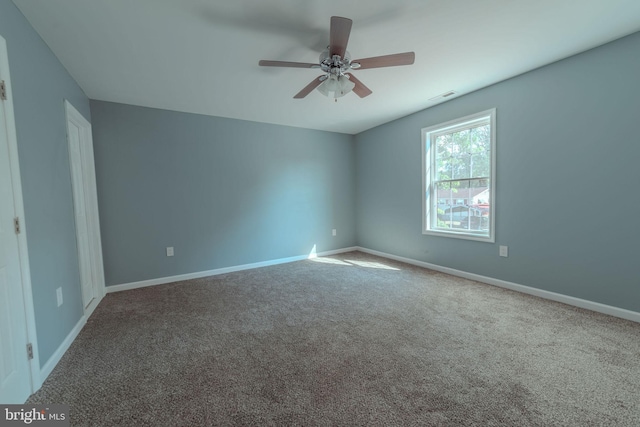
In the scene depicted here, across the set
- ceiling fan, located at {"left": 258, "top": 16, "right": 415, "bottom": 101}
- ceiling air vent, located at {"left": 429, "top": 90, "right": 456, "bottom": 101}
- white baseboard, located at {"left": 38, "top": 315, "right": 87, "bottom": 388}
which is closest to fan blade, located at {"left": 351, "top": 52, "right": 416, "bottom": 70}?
ceiling fan, located at {"left": 258, "top": 16, "right": 415, "bottom": 101}

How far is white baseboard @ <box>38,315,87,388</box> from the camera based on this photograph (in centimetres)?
161

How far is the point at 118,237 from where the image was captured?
325 centimetres

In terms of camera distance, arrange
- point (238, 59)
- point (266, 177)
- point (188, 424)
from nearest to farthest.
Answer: point (188, 424) → point (238, 59) → point (266, 177)

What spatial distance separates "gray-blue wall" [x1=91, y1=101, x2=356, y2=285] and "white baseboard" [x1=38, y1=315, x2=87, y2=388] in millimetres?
1125

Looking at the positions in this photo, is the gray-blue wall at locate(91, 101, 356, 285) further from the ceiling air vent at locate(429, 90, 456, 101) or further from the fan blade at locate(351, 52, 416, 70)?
the fan blade at locate(351, 52, 416, 70)

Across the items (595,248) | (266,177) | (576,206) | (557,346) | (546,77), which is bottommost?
(557,346)

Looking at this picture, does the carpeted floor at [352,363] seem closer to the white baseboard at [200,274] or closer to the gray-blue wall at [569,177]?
the gray-blue wall at [569,177]

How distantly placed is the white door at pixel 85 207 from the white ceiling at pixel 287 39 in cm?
52

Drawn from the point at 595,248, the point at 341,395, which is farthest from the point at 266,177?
the point at 595,248

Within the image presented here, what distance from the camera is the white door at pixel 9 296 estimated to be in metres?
1.29

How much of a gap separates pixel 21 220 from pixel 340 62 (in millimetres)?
2382

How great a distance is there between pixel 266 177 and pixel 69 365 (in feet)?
10.3

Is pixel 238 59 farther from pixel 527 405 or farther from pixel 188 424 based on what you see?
pixel 527 405

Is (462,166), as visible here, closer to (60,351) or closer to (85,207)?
Result: (60,351)
